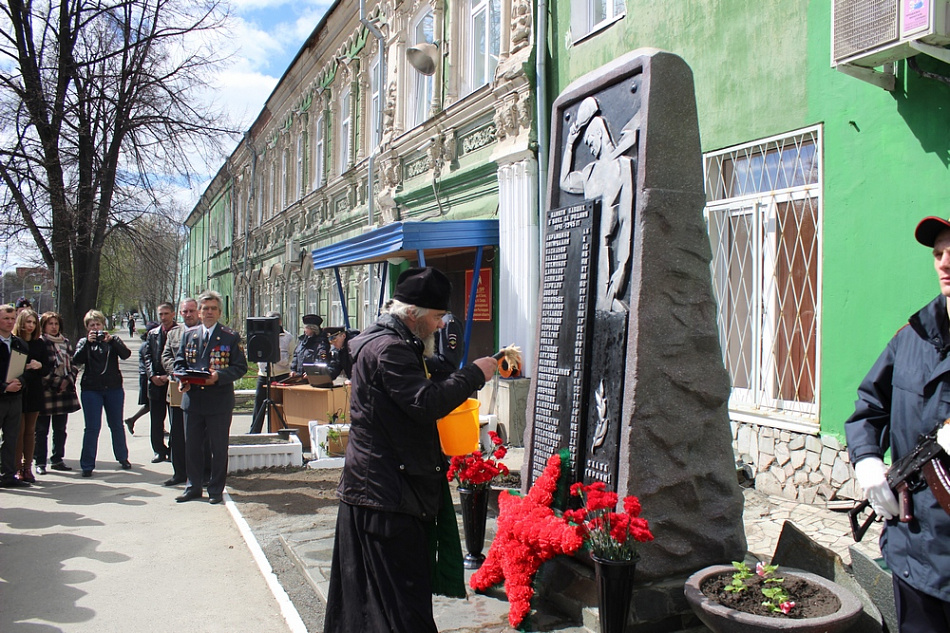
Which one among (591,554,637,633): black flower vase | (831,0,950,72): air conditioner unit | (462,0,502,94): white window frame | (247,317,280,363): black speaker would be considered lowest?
(591,554,637,633): black flower vase

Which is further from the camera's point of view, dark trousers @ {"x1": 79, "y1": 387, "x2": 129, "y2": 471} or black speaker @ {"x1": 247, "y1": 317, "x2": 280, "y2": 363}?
black speaker @ {"x1": 247, "y1": 317, "x2": 280, "y2": 363}

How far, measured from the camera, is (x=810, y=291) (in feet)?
19.0

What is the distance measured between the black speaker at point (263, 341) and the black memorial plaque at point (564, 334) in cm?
657

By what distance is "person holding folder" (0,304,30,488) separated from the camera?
21.9 ft

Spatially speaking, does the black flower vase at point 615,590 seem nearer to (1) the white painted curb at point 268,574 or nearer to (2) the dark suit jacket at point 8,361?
(1) the white painted curb at point 268,574

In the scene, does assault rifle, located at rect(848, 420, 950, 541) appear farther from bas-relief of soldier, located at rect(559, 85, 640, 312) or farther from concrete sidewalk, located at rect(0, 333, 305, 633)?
concrete sidewalk, located at rect(0, 333, 305, 633)

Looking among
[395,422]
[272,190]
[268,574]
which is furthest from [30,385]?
[272,190]

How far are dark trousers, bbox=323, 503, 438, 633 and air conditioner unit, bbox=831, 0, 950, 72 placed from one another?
13.4ft

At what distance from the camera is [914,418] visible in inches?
87.4

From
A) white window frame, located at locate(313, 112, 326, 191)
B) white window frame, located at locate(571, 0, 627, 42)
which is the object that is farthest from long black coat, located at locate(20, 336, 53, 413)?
white window frame, located at locate(313, 112, 326, 191)

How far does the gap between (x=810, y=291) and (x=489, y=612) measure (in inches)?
146

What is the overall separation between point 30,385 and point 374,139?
28.5ft

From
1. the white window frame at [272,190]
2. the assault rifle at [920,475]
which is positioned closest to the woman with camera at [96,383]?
the assault rifle at [920,475]

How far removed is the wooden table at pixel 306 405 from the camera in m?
8.81
